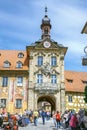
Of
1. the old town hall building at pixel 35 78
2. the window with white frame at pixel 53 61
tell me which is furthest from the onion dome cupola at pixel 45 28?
the window with white frame at pixel 53 61

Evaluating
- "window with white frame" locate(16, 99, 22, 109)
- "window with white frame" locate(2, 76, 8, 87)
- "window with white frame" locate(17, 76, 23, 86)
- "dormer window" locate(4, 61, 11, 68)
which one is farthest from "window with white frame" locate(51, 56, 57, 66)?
"window with white frame" locate(16, 99, 22, 109)

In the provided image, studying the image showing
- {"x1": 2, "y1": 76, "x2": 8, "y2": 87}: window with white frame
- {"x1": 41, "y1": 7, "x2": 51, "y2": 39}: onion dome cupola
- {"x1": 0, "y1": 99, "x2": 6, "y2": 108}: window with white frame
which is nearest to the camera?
{"x1": 0, "y1": 99, "x2": 6, "y2": 108}: window with white frame

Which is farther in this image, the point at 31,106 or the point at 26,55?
the point at 26,55

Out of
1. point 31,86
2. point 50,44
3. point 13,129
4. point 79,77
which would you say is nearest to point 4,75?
point 31,86

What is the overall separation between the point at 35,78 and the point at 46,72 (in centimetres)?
192

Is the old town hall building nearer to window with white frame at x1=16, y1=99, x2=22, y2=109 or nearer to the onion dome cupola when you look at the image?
window with white frame at x1=16, y1=99, x2=22, y2=109

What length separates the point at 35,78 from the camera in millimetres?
47094

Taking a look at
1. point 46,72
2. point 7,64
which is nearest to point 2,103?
point 7,64

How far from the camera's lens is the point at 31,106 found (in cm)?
4581

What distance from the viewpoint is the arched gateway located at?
4622 cm

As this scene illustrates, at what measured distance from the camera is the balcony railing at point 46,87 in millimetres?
46219

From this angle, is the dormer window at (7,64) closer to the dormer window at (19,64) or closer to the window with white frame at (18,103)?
the dormer window at (19,64)

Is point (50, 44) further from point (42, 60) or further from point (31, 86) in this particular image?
point (31, 86)

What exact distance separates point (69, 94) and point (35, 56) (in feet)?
28.0
